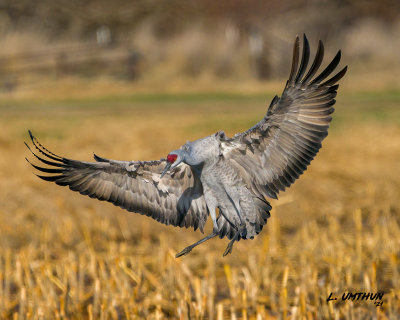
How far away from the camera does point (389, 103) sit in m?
20.8

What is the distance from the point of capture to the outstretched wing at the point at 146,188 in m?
5.60

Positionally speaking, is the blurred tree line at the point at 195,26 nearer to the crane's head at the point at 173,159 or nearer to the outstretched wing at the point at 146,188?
the outstretched wing at the point at 146,188

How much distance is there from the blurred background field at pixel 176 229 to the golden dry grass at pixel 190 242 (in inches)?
1.2

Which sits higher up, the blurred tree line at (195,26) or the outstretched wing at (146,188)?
the blurred tree line at (195,26)

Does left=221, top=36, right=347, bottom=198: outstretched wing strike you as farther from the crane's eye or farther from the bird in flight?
the crane's eye

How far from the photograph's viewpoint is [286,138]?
528cm

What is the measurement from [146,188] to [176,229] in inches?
195

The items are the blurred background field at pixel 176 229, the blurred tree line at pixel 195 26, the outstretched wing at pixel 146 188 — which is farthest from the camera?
the blurred tree line at pixel 195 26

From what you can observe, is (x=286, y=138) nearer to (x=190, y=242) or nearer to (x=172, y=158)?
(x=172, y=158)

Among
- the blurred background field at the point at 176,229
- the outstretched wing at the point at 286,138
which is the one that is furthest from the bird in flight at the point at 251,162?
the blurred background field at the point at 176,229

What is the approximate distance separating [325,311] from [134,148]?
8.03 metres

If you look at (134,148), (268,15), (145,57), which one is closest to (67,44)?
(145,57)

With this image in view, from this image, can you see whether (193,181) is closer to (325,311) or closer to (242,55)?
(325,311)

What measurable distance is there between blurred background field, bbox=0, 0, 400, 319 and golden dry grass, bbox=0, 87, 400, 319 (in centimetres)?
3
